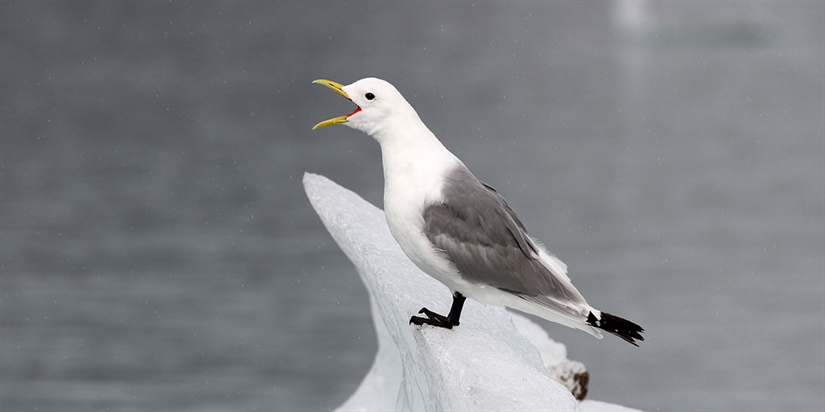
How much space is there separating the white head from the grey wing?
0.34 meters

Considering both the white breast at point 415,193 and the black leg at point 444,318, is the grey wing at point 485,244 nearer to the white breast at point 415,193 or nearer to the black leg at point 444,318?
the white breast at point 415,193

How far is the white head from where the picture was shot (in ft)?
15.9

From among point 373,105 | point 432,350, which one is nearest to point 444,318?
point 432,350

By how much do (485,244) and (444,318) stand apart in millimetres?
446

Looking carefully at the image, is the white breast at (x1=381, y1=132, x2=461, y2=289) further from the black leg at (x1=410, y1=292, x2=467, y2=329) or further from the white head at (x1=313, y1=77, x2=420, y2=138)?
the black leg at (x1=410, y1=292, x2=467, y2=329)

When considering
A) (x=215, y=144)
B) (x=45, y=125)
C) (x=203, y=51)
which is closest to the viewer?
(x=215, y=144)

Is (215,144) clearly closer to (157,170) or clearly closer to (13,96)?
(157,170)

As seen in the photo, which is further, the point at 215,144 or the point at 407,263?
the point at 215,144

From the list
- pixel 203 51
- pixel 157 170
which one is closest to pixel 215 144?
pixel 157 170

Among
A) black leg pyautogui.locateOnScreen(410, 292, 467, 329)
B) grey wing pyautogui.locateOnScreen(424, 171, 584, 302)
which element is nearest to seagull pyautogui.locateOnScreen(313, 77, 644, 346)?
grey wing pyautogui.locateOnScreen(424, 171, 584, 302)

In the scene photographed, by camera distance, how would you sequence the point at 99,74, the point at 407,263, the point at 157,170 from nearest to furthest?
the point at 407,263
the point at 157,170
the point at 99,74

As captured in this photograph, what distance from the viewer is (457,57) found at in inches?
2014

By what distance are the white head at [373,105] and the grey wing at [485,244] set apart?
0.34m

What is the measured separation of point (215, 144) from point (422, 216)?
82.5 feet
